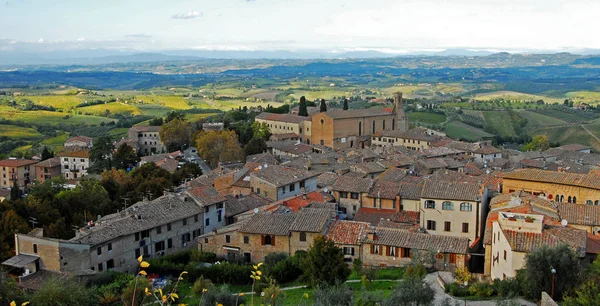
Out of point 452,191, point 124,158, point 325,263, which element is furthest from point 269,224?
point 124,158

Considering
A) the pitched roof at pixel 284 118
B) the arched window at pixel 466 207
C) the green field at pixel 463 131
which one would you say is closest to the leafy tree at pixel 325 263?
the arched window at pixel 466 207

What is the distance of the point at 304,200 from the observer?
1268 inches

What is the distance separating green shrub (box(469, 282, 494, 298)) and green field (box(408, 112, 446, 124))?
74.7 m

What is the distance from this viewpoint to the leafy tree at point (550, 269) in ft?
57.9

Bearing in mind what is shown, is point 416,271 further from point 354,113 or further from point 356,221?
point 354,113

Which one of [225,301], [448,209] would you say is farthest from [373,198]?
[225,301]

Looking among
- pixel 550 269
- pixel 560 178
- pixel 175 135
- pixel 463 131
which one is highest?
pixel 560 178

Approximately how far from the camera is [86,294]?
2108 cm

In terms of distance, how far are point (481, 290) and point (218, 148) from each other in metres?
38.5

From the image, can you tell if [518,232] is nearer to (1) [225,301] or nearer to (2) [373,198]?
(1) [225,301]

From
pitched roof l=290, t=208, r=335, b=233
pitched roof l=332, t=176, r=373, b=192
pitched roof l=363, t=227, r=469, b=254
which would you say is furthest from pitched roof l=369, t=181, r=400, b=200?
pitched roof l=363, t=227, r=469, b=254

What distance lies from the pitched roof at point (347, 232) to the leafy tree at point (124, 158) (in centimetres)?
3752

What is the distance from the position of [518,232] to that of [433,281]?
11.4ft

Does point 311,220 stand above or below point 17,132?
above
